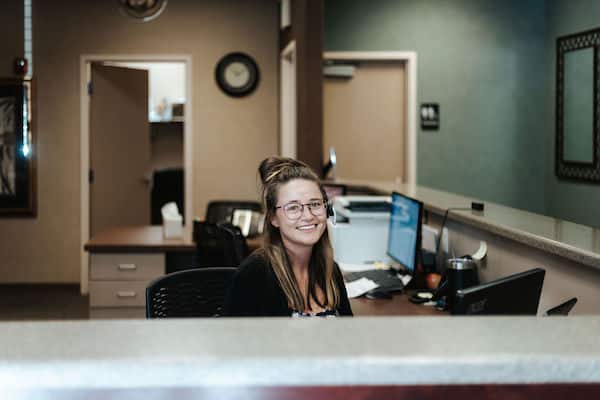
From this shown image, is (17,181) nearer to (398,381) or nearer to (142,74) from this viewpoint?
(142,74)

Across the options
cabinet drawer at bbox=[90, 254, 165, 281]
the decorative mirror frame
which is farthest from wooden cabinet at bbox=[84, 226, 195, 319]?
the decorative mirror frame

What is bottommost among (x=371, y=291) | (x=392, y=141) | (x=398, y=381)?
(x=371, y=291)

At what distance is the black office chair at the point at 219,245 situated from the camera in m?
3.67

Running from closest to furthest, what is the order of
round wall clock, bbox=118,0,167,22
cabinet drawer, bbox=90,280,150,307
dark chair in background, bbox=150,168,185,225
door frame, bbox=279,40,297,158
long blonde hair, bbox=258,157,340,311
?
long blonde hair, bbox=258,157,340,311 → cabinet drawer, bbox=90,280,150,307 → round wall clock, bbox=118,0,167,22 → door frame, bbox=279,40,297,158 → dark chair in background, bbox=150,168,185,225

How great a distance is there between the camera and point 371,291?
319 centimetres

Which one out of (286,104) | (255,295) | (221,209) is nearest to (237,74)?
(286,104)

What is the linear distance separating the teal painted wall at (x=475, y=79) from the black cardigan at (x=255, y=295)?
487cm

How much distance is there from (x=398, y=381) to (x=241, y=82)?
20.8ft

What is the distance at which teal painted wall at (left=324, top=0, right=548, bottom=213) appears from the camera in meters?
6.94

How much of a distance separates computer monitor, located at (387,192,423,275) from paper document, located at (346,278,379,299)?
0.17 meters

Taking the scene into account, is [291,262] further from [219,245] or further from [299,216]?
[219,245]

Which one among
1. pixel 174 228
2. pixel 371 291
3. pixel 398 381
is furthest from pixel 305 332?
pixel 174 228

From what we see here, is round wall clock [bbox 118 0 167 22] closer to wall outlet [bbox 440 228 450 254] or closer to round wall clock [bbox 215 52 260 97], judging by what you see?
round wall clock [bbox 215 52 260 97]

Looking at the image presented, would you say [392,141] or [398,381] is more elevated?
[392,141]
